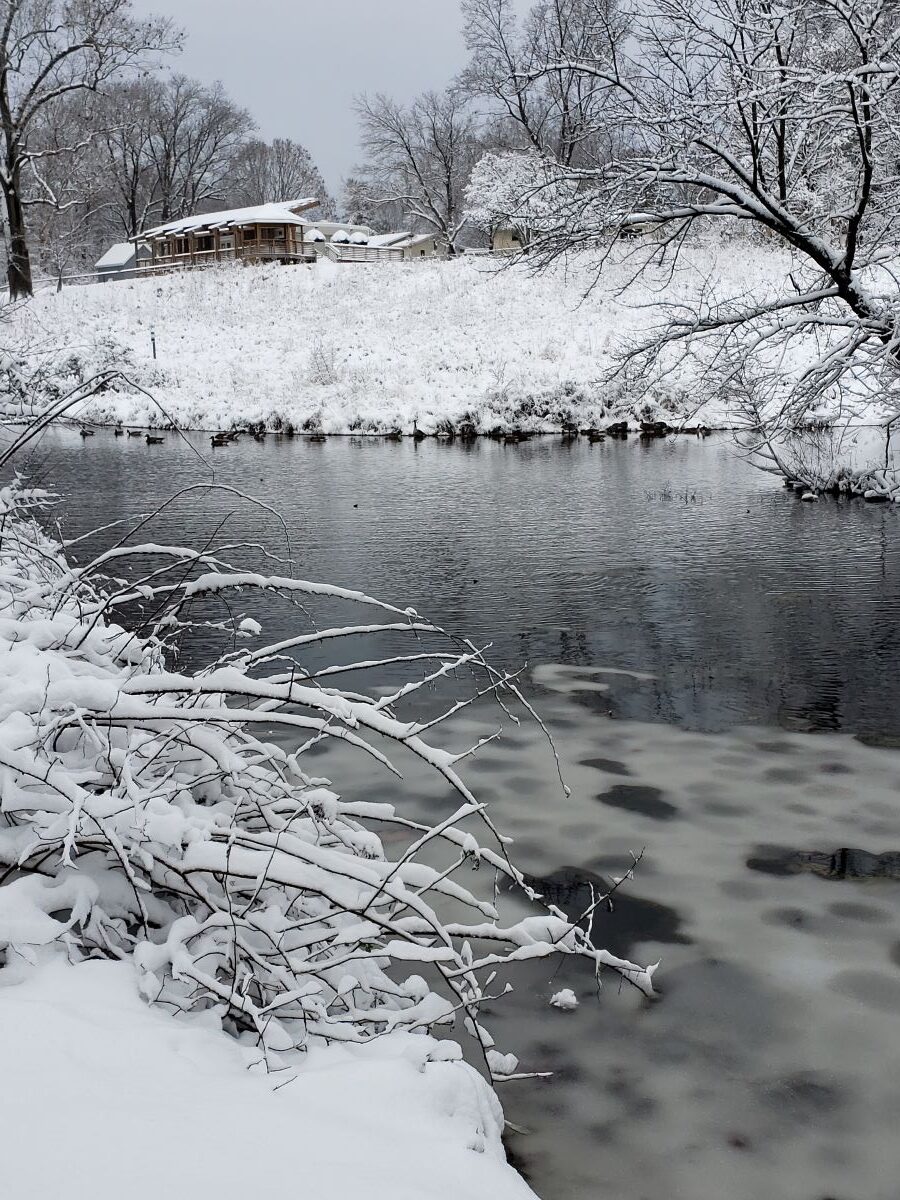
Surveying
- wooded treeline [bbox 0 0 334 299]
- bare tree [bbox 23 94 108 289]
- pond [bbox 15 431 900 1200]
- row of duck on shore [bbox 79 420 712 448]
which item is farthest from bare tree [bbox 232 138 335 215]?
pond [bbox 15 431 900 1200]

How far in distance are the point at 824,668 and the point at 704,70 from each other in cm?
499

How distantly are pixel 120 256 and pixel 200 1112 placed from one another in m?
77.6

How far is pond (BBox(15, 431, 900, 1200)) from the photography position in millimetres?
2838

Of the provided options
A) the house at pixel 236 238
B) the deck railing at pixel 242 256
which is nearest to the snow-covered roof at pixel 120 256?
the house at pixel 236 238

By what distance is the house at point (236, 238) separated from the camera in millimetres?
51625

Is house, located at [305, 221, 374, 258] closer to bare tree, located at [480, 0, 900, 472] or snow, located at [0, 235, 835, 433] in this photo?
snow, located at [0, 235, 835, 433]

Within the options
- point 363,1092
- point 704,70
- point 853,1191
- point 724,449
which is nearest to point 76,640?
point 363,1092

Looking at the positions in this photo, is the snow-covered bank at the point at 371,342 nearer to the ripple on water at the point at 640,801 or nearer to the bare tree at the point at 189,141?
the ripple on water at the point at 640,801

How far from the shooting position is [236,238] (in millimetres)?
53812

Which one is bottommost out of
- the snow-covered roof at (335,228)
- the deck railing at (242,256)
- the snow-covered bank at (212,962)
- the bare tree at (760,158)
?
the snow-covered bank at (212,962)

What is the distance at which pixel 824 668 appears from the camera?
264 inches

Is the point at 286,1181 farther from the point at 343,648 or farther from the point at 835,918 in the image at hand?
the point at 343,648

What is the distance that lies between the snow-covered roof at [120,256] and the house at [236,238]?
11.9 m

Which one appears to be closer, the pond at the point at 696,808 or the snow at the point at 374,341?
the pond at the point at 696,808
